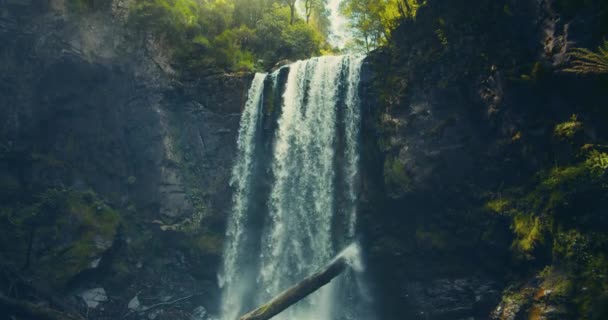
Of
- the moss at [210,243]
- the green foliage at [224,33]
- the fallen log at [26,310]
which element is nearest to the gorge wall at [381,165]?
the moss at [210,243]

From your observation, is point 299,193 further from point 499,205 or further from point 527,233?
point 527,233

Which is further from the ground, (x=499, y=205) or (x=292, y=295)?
(x=499, y=205)

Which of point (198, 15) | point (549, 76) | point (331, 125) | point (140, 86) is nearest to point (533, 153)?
point (549, 76)

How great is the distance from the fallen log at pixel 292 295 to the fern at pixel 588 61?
9908 millimetres

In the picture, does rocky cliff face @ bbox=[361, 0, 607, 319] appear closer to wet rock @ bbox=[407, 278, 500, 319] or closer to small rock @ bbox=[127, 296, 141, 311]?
wet rock @ bbox=[407, 278, 500, 319]

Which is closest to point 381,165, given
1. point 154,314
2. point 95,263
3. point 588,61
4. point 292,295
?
point 292,295

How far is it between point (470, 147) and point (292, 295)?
29.0ft

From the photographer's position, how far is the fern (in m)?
11.1

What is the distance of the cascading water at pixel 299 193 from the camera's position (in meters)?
17.6

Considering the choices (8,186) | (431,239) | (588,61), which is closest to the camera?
(588,61)

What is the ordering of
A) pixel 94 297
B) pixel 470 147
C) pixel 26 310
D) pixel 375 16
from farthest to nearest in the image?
pixel 375 16, pixel 94 297, pixel 470 147, pixel 26 310

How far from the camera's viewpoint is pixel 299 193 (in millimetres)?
18750

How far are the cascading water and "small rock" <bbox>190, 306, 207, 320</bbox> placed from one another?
2.83 ft

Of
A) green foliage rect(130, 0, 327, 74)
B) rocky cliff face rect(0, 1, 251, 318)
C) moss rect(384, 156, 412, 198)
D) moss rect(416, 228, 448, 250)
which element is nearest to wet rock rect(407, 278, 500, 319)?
moss rect(416, 228, 448, 250)
